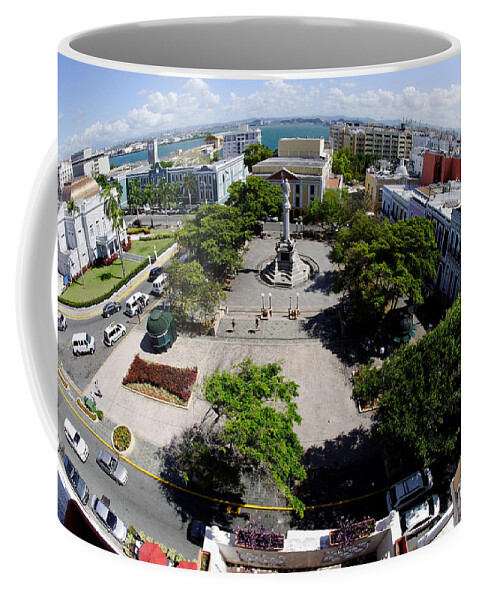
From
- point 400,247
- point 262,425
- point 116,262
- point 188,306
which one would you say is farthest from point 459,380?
point 116,262

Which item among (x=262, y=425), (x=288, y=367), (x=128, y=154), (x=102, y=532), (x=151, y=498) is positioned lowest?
(x=102, y=532)

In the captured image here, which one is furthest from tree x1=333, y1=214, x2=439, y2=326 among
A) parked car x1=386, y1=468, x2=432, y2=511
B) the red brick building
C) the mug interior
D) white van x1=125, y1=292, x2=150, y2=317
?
the mug interior

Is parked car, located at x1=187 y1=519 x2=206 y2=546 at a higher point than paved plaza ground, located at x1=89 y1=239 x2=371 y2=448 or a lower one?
lower

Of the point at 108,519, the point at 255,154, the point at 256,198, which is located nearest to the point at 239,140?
the point at 255,154

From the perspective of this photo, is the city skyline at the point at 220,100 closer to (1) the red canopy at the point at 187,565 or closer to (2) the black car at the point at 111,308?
(2) the black car at the point at 111,308

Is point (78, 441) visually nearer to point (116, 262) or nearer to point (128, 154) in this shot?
point (116, 262)

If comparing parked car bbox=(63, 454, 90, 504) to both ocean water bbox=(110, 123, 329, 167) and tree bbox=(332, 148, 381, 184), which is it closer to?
ocean water bbox=(110, 123, 329, 167)
